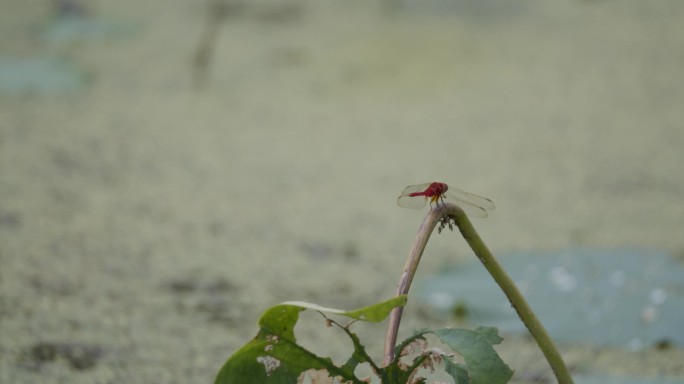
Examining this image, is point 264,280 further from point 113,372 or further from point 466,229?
point 466,229

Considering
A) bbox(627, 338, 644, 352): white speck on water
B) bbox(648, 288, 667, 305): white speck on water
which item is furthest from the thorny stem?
bbox(648, 288, 667, 305): white speck on water

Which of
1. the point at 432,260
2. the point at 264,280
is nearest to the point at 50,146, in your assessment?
the point at 264,280

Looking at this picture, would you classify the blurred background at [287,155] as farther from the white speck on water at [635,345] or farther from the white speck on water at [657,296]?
the white speck on water at [657,296]

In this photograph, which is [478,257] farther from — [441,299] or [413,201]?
[441,299]

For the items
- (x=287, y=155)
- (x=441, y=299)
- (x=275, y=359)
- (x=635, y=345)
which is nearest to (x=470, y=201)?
(x=275, y=359)

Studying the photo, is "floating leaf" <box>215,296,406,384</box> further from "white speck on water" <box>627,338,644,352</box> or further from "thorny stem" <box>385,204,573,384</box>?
"white speck on water" <box>627,338,644,352</box>
